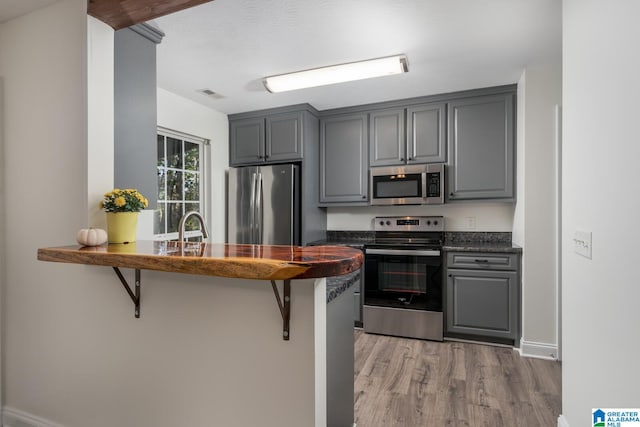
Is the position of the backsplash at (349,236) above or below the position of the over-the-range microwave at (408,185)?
below

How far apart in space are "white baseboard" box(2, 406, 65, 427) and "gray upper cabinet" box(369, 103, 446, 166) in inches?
130

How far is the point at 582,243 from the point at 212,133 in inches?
138

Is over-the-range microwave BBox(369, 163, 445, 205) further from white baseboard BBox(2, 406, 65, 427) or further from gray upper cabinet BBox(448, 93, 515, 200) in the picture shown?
white baseboard BBox(2, 406, 65, 427)

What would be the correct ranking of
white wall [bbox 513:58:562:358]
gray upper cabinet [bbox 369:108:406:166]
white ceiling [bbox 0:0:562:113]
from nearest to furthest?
white ceiling [bbox 0:0:562:113], white wall [bbox 513:58:562:358], gray upper cabinet [bbox 369:108:406:166]

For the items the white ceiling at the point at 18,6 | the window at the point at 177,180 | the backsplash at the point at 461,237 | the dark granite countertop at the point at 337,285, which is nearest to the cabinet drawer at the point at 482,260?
the backsplash at the point at 461,237

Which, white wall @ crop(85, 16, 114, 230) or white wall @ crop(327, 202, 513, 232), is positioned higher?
white wall @ crop(85, 16, 114, 230)

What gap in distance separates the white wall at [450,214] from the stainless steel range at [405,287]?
A: 0.17 metres

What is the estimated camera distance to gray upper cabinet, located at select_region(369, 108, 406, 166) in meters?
3.59

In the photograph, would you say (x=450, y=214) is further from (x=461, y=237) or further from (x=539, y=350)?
(x=539, y=350)

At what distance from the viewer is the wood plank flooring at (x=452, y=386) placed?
2.02 metres

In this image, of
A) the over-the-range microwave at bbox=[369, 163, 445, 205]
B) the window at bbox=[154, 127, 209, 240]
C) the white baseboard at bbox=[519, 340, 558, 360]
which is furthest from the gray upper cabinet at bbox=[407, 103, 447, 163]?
the window at bbox=[154, 127, 209, 240]

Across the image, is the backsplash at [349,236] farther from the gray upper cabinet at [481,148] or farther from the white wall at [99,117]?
the white wall at [99,117]

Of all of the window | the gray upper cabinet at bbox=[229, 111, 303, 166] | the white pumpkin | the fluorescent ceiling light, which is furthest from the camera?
the gray upper cabinet at bbox=[229, 111, 303, 166]

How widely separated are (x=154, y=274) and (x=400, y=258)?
2.46m
